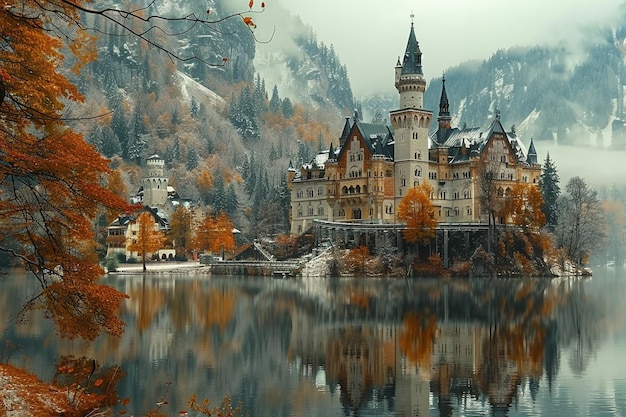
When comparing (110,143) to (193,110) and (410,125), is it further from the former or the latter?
(410,125)

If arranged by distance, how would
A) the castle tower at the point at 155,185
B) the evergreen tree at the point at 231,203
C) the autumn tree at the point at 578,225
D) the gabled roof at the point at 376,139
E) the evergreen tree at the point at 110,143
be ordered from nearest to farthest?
the autumn tree at the point at 578,225 → the gabled roof at the point at 376,139 → the evergreen tree at the point at 231,203 → the castle tower at the point at 155,185 → the evergreen tree at the point at 110,143

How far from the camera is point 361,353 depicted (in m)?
30.5

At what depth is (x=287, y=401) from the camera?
22.4 metres

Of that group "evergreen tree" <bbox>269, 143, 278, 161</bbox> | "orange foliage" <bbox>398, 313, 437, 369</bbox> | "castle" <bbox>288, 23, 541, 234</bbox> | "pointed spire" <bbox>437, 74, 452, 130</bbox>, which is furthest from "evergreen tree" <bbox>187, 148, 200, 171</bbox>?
"orange foliage" <bbox>398, 313, 437, 369</bbox>

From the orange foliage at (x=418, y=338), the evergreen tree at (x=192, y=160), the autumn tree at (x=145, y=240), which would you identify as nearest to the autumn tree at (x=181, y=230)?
the autumn tree at (x=145, y=240)

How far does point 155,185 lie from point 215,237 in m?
38.6

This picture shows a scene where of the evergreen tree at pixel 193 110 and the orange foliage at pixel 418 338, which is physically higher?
the evergreen tree at pixel 193 110

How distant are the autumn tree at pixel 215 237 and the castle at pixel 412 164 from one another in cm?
1221

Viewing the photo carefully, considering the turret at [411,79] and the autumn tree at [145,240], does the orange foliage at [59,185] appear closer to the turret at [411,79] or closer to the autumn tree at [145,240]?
the autumn tree at [145,240]

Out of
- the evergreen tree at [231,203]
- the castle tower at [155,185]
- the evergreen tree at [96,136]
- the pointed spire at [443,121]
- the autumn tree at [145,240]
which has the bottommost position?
the autumn tree at [145,240]

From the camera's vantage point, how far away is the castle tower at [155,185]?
452 ft

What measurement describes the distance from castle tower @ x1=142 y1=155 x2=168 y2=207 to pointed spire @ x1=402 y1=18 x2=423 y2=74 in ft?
194

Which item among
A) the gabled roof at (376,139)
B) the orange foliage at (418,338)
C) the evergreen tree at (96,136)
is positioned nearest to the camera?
the orange foliage at (418,338)

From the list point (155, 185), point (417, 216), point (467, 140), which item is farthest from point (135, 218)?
point (467, 140)
